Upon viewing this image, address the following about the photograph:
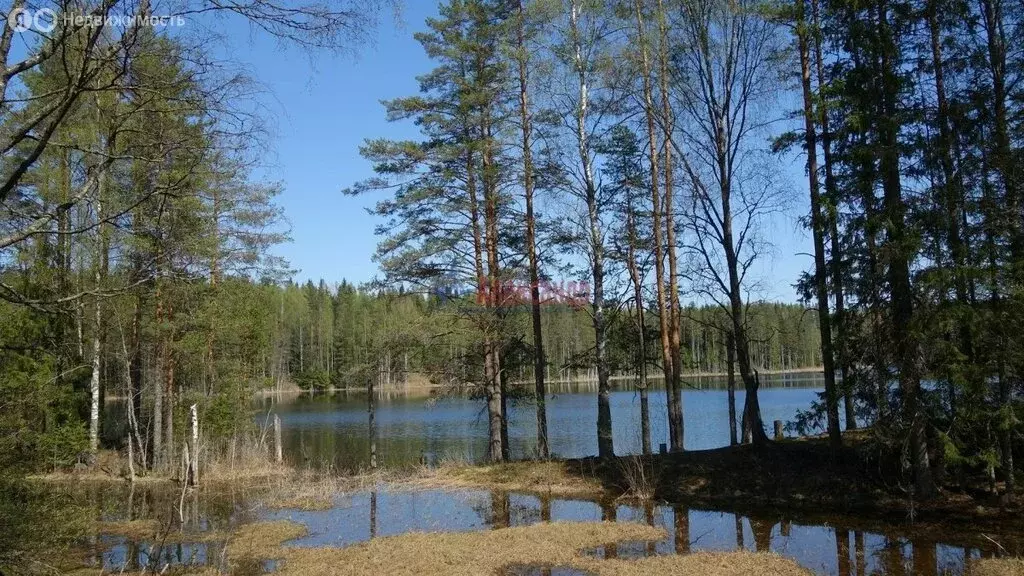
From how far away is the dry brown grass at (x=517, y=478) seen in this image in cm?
1503

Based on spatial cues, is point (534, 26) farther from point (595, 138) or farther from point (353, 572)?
point (353, 572)

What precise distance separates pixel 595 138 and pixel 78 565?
1348cm

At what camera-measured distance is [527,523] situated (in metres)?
12.0

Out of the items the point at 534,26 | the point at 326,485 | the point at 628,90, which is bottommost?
the point at 326,485

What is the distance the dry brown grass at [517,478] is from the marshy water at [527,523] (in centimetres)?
64

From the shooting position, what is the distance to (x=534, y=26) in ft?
58.4

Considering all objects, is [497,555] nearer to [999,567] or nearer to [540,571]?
Answer: [540,571]

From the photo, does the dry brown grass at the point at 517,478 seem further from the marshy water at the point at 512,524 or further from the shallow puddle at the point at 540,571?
the shallow puddle at the point at 540,571

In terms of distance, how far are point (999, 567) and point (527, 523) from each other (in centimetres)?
682

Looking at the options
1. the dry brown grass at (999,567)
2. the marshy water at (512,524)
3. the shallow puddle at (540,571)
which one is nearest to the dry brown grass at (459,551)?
the shallow puddle at (540,571)

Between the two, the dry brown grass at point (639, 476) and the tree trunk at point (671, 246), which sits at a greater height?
the tree trunk at point (671, 246)

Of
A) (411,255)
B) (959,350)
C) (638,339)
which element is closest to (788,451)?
(959,350)

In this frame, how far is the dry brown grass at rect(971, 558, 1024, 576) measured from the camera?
24.3 feet

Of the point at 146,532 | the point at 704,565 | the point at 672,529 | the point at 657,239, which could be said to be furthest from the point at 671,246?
the point at 146,532
